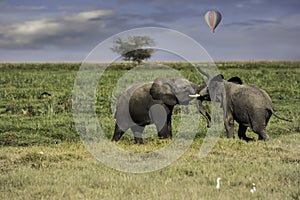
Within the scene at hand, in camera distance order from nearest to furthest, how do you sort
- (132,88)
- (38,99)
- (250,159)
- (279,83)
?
(250,159) → (132,88) → (38,99) → (279,83)

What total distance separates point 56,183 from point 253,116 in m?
5.90

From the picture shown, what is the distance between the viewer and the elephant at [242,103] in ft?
41.1

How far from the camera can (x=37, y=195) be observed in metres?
7.55

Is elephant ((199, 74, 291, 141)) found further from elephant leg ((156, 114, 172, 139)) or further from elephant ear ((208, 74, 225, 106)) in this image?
elephant leg ((156, 114, 172, 139))

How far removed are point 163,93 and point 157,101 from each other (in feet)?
0.79

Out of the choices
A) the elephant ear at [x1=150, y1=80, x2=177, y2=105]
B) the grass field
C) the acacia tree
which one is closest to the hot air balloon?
the acacia tree

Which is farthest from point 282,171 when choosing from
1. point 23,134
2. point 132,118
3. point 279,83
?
point 279,83

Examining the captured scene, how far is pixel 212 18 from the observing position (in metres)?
22.3

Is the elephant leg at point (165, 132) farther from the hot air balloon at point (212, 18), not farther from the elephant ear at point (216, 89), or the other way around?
the hot air balloon at point (212, 18)

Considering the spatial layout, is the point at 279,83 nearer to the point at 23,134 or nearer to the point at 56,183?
the point at 23,134

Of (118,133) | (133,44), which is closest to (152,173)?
(118,133)

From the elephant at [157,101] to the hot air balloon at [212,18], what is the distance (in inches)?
392

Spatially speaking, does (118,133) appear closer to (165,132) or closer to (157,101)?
(165,132)

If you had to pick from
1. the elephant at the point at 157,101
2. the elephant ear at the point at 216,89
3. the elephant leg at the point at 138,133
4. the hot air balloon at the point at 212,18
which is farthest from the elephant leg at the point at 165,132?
the hot air balloon at the point at 212,18
